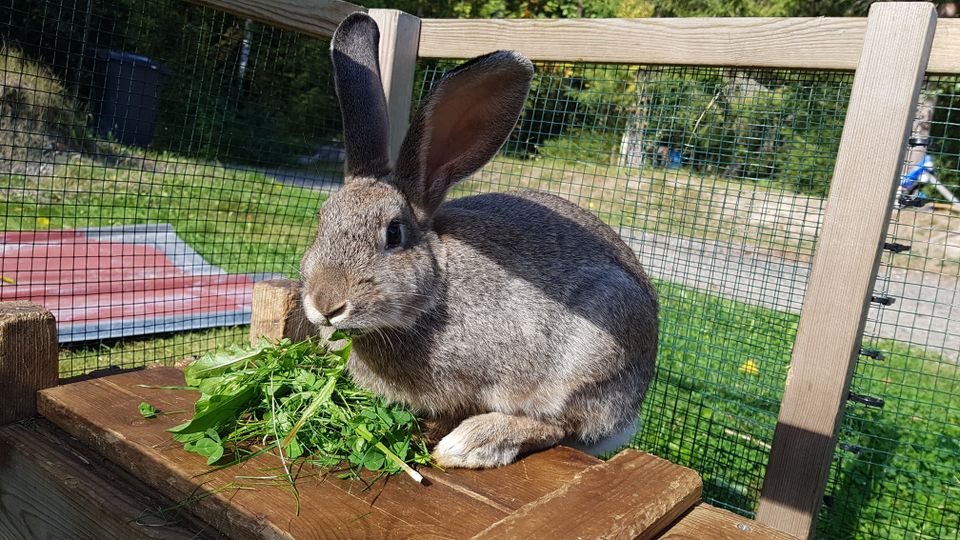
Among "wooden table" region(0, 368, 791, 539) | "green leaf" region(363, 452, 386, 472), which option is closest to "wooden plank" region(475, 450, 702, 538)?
"wooden table" region(0, 368, 791, 539)

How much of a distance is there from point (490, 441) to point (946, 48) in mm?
1694

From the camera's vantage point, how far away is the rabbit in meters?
1.82

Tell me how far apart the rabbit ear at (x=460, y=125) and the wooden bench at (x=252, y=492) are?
2.56ft

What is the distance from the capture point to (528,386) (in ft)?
6.57

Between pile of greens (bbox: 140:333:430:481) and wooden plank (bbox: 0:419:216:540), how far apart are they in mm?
150

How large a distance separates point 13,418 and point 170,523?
2.26 feet

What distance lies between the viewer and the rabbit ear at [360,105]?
6.54 ft

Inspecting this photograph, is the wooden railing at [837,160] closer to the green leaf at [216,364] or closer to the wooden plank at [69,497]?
the green leaf at [216,364]

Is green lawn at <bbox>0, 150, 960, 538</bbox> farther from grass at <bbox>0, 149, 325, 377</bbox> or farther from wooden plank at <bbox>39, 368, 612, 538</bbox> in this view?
wooden plank at <bbox>39, 368, 612, 538</bbox>

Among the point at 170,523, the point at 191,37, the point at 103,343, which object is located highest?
the point at 191,37

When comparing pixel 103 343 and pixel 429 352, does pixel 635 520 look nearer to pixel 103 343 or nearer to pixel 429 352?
pixel 429 352

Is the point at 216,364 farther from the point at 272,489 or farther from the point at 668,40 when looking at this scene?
the point at 668,40

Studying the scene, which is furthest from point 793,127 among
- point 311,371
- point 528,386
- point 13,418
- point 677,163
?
point 13,418

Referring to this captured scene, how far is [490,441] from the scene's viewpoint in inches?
73.8
